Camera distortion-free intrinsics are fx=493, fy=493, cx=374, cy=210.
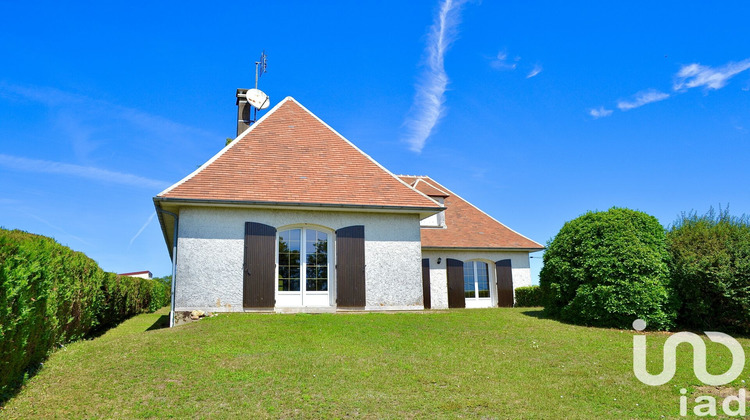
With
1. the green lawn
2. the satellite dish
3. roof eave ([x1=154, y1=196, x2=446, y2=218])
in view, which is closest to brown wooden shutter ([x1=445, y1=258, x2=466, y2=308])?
roof eave ([x1=154, y1=196, x2=446, y2=218])

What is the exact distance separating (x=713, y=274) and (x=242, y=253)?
35.3 feet

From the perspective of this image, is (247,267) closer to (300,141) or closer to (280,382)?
(300,141)

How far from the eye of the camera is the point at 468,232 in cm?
2041

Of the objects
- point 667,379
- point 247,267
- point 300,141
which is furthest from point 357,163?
point 667,379

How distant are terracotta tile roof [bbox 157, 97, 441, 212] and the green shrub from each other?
784 cm

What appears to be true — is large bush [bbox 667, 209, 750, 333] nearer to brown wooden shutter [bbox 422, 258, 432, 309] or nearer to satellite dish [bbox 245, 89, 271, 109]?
brown wooden shutter [bbox 422, 258, 432, 309]

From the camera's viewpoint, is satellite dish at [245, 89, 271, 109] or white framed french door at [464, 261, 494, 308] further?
white framed french door at [464, 261, 494, 308]

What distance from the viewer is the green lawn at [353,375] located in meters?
5.86

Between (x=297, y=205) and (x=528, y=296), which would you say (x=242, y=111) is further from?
(x=528, y=296)

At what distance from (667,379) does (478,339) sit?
3.32 meters

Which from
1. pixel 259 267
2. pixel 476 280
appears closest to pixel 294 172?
pixel 259 267

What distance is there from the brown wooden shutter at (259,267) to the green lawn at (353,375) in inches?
89.0

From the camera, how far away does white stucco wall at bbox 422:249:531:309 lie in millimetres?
19109

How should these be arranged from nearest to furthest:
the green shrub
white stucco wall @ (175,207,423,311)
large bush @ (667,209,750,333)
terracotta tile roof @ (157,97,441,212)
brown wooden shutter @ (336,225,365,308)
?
large bush @ (667,209,750,333) → white stucco wall @ (175,207,423,311) → terracotta tile roof @ (157,97,441,212) → brown wooden shutter @ (336,225,365,308) → the green shrub
